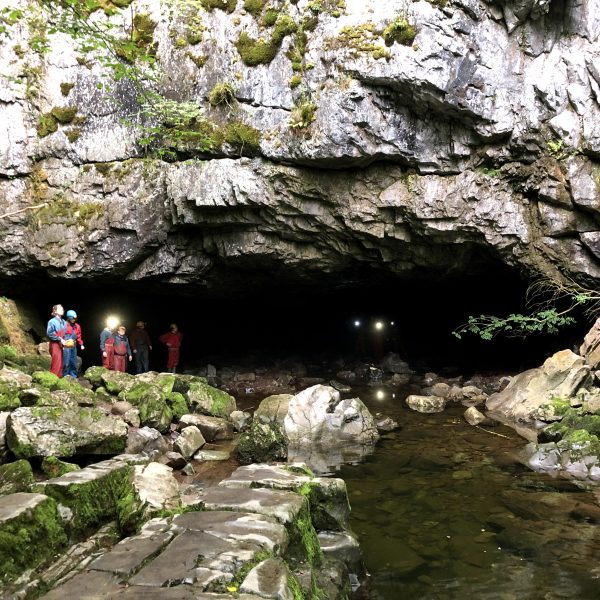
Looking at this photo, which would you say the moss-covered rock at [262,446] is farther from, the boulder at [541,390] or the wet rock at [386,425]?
the boulder at [541,390]

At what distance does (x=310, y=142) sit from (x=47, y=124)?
25.3 feet

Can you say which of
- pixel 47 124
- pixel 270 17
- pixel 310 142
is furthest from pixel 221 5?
pixel 47 124

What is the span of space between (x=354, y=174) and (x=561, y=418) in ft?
24.5

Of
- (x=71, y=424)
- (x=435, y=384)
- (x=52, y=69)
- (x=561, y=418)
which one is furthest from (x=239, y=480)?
(x=52, y=69)

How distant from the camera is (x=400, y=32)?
11.4 m

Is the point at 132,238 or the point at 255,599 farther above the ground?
the point at 132,238

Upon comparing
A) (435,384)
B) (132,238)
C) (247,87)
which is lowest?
(435,384)

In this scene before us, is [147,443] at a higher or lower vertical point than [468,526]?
higher

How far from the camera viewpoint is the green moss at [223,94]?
42.9ft

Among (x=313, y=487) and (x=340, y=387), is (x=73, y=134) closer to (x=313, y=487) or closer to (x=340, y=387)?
(x=340, y=387)

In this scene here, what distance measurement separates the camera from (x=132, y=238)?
14.2 meters

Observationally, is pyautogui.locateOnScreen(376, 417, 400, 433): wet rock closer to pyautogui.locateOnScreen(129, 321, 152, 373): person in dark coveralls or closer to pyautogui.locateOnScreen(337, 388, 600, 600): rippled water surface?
pyautogui.locateOnScreen(337, 388, 600, 600): rippled water surface

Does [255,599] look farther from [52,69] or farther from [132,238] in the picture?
[52,69]

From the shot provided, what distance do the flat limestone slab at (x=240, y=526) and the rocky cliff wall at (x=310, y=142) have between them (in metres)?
9.02
